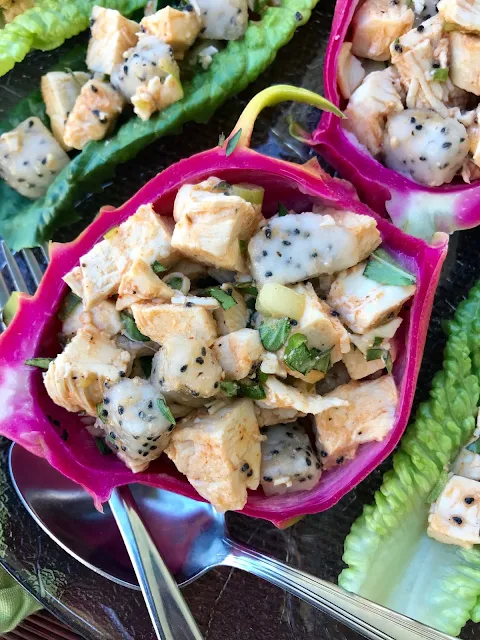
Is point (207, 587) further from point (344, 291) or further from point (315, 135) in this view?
point (315, 135)

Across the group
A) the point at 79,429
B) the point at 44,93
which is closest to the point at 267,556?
the point at 79,429

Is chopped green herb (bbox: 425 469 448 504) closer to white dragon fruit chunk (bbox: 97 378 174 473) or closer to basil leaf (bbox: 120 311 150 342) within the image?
white dragon fruit chunk (bbox: 97 378 174 473)

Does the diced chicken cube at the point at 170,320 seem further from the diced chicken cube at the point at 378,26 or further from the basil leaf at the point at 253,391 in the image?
the diced chicken cube at the point at 378,26

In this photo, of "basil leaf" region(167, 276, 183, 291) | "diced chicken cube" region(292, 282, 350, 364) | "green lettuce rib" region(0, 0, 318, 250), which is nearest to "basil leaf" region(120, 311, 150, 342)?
"basil leaf" region(167, 276, 183, 291)

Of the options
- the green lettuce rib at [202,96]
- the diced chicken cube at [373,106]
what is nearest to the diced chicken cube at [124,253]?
the green lettuce rib at [202,96]

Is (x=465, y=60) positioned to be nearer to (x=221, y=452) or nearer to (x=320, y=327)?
(x=320, y=327)
